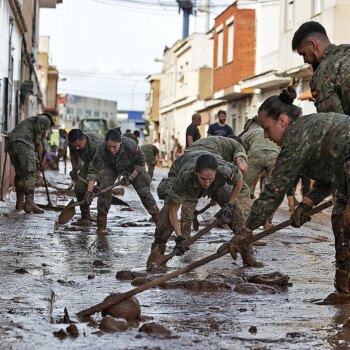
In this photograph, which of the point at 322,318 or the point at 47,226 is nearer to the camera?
the point at 322,318

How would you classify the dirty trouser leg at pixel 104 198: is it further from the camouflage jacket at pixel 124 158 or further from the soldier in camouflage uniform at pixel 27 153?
the soldier in camouflage uniform at pixel 27 153

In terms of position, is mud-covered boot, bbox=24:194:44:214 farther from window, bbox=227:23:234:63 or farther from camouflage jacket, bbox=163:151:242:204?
window, bbox=227:23:234:63

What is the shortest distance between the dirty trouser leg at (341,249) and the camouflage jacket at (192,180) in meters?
1.42

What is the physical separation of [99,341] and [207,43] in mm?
45977

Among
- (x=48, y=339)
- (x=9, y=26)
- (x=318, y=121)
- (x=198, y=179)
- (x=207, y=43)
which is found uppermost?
(x=207, y=43)

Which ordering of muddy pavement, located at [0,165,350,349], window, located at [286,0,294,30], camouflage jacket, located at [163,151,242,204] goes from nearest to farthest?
muddy pavement, located at [0,165,350,349], camouflage jacket, located at [163,151,242,204], window, located at [286,0,294,30]

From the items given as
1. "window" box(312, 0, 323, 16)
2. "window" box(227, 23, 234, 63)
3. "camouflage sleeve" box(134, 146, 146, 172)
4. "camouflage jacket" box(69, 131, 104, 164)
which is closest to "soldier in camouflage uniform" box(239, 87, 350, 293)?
"camouflage sleeve" box(134, 146, 146, 172)

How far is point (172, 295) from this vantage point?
21.0ft

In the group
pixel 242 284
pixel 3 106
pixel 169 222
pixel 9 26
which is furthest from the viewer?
pixel 9 26

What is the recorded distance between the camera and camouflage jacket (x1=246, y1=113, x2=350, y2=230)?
5.79 m

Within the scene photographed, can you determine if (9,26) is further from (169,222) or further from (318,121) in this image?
(318,121)

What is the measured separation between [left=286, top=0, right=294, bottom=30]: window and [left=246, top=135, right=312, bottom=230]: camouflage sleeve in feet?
69.6

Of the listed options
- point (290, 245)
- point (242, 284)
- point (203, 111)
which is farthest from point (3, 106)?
point (203, 111)

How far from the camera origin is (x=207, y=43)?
4997 centimetres
